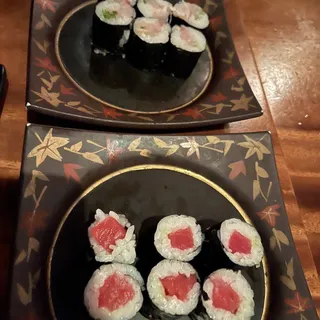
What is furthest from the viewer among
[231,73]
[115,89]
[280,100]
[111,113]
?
[280,100]

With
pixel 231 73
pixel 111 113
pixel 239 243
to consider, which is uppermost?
pixel 231 73

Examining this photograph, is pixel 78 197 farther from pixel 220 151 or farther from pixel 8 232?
pixel 220 151

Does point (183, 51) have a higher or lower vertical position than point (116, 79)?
higher

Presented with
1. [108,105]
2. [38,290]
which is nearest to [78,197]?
[38,290]

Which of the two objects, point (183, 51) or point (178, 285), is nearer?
point (178, 285)

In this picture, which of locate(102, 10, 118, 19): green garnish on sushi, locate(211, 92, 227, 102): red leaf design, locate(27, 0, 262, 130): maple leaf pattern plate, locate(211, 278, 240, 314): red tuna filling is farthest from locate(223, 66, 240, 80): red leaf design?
locate(211, 278, 240, 314): red tuna filling

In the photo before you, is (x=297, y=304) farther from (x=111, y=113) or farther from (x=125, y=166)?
(x=111, y=113)

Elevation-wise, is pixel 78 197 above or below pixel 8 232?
above

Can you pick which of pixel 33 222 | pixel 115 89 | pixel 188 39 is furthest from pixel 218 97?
pixel 33 222
